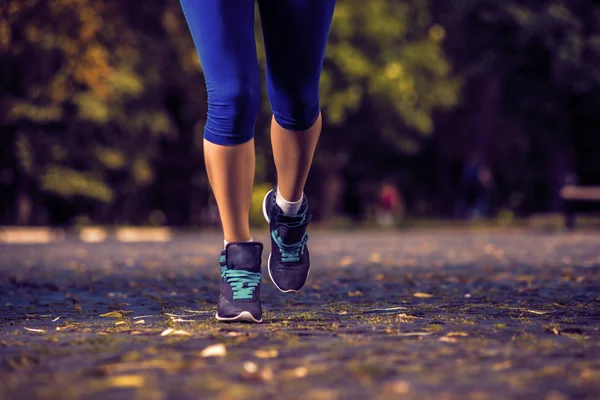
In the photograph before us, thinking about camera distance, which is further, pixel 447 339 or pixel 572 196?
pixel 572 196

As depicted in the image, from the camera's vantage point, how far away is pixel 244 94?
474 cm

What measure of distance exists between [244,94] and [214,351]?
144 centimetres

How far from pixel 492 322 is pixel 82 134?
31.9 meters

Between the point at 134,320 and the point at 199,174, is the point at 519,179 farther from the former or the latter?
the point at 134,320

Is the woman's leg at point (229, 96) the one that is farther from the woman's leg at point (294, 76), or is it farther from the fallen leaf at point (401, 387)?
the fallen leaf at point (401, 387)

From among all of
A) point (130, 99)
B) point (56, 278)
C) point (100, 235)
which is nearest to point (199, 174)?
point (130, 99)

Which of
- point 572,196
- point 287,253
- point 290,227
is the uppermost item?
point 572,196

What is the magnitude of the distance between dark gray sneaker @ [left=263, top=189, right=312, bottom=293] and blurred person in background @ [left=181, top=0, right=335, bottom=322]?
11 millimetres

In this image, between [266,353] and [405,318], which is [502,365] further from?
[405,318]

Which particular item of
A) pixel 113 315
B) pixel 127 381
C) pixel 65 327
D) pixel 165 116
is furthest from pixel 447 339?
pixel 165 116

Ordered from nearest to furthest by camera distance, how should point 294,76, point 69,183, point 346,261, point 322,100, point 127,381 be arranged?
point 127,381 → point 294,76 → point 346,261 → point 69,183 → point 322,100

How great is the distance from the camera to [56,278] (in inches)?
345

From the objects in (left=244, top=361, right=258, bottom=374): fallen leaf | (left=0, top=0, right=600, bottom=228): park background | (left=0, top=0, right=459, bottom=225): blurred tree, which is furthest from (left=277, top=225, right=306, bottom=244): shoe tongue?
(left=0, top=0, right=459, bottom=225): blurred tree

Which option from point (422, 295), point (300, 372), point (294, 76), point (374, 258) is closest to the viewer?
point (300, 372)
